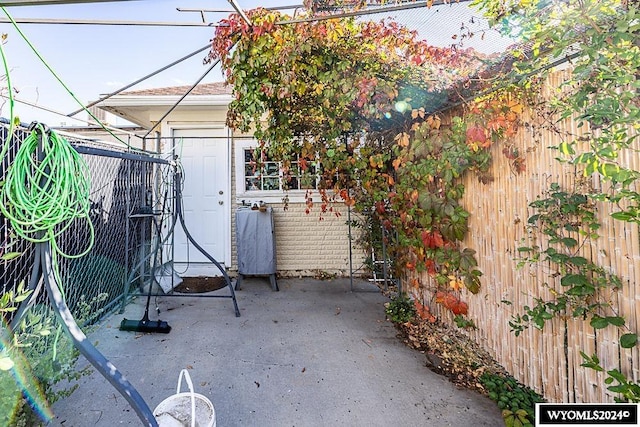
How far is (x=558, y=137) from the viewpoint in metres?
1.85

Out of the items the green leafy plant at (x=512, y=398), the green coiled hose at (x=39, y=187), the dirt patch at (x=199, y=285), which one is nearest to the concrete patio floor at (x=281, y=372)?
the green leafy plant at (x=512, y=398)

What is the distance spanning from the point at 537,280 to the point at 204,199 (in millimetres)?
4598

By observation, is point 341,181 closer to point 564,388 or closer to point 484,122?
point 484,122

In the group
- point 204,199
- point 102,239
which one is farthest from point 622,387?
point 204,199

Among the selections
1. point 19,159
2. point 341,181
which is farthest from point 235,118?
point 19,159

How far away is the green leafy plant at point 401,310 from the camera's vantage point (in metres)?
3.33

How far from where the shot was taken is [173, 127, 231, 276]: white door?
16.5 feet

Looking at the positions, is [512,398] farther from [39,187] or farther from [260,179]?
[260,179]

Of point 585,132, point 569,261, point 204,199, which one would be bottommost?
point 569,261

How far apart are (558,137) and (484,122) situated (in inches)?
19.6

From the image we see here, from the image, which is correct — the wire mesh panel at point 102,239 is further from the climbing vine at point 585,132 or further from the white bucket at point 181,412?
the climbing vine at point 585,132

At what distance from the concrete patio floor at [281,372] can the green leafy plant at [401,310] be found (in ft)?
0.42

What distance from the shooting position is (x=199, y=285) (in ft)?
15.2

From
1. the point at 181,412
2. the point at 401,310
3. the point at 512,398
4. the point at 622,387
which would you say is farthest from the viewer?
the point at 401,310
